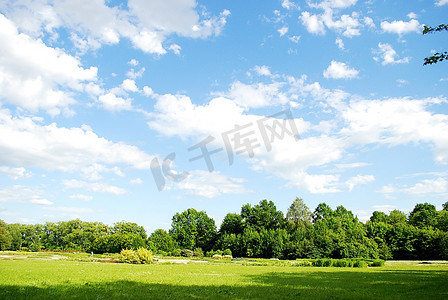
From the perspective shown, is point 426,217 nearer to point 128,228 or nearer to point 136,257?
point 136,257

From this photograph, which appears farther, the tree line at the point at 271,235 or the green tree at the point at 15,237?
the green tree at the point at 15,237

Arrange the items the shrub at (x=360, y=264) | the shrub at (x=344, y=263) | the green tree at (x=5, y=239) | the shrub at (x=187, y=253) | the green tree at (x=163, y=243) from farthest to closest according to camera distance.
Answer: the green tree at (x=5, y=239), the shrub at (x=187, y=253), the green tree at (x=163, y=243), the shrub at (x=344, y=263), the shrub at (x=360, y=264)

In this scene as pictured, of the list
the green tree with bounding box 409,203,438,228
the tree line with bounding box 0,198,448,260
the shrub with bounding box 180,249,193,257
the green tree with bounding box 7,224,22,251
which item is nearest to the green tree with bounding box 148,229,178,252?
the tree line with bounding box 0,198,448,260

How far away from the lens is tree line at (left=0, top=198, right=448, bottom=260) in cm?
6109

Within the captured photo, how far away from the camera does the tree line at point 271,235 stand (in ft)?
200

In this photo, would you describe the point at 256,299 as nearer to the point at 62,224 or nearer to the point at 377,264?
the point at 377,264

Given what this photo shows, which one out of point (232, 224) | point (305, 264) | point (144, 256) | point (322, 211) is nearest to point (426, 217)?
point (322, 211)

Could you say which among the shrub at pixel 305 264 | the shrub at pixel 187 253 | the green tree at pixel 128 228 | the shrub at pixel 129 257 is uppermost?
the green tree at pixel 128 228

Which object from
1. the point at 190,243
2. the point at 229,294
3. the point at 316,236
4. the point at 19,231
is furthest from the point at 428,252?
the point at 19,231

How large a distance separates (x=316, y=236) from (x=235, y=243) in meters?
24.5

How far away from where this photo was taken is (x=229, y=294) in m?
13.6

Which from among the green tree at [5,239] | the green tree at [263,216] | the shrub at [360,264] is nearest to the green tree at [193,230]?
the green tree at [263,216]

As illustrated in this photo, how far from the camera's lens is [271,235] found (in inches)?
2923

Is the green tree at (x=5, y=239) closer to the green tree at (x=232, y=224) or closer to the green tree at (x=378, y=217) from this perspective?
the green tree at (x=232, y=224)
